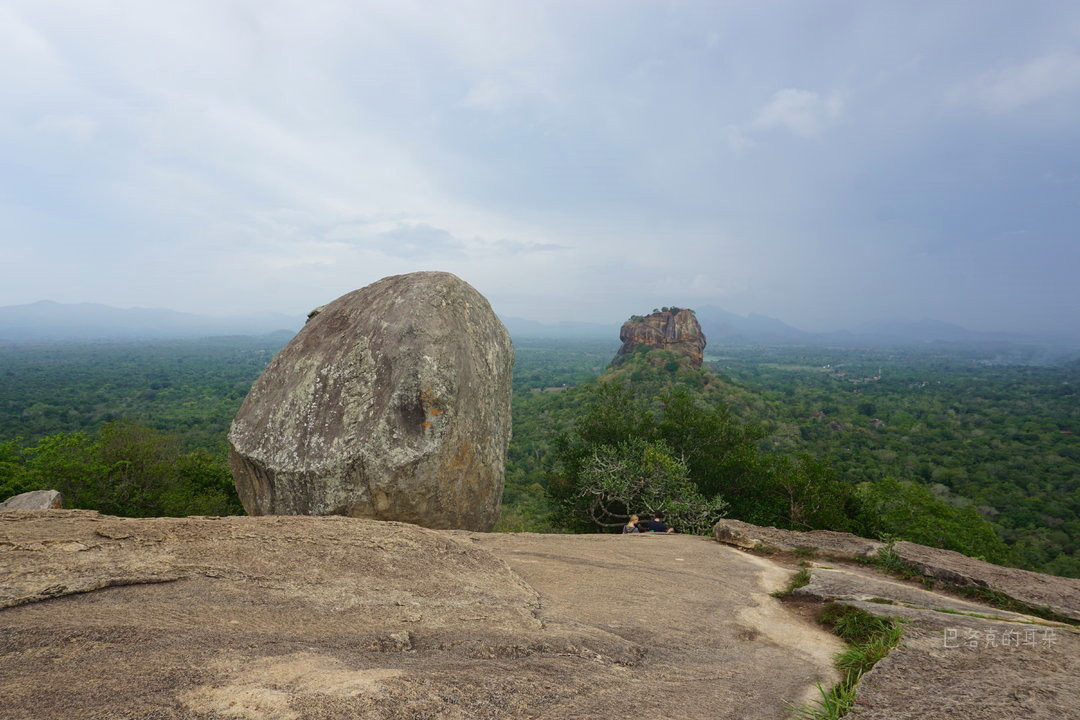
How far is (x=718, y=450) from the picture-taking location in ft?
59.6

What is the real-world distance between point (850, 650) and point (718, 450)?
13.8 meters

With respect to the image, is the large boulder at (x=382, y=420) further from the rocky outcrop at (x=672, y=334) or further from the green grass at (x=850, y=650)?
the rocky outcrop at (x=672, y=334)

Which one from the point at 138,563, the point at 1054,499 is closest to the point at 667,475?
the point at 138,563

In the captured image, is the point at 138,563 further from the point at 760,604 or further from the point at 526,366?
the point at 526,366

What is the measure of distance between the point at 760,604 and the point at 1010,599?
3.51m

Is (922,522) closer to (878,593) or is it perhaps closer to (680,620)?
(878,593)

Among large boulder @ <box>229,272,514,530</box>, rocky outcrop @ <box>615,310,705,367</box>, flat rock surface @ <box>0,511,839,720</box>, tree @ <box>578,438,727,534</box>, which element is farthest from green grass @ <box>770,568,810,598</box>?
rocky outcrop @ <box>615,310,705,367</box>

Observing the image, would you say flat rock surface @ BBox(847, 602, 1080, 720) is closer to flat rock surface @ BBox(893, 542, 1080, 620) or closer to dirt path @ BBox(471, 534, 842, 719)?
dirt path @ BBox(471, 534, 842, 719)

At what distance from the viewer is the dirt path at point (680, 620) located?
3885 mm

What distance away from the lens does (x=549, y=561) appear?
722 centimetres

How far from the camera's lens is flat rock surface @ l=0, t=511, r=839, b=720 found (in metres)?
3.07

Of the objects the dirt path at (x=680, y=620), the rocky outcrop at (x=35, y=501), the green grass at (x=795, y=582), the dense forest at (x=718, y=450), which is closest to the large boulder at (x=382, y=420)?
the dirt path at (x=680, y=620)

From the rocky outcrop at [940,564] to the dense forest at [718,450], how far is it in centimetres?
375

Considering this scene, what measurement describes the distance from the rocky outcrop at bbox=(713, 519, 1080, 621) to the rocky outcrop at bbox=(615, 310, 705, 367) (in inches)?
2254
